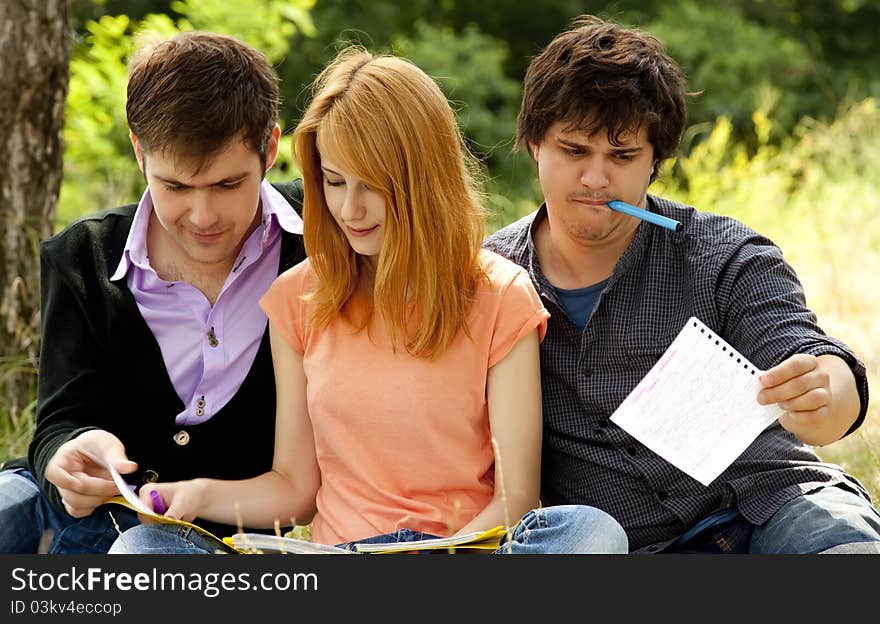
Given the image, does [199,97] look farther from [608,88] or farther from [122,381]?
[608,88]

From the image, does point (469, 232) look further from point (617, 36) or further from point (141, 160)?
point (141, 160)

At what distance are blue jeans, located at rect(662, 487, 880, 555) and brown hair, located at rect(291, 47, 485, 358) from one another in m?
0.72

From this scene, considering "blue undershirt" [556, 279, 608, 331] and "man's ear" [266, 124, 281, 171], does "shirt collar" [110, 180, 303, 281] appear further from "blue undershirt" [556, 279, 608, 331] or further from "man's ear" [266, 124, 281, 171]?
"blue undershirt" [556, 279, 608, 331]

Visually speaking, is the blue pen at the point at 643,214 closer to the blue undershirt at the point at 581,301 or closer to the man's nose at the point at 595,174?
the man's nose at the point at 595,174

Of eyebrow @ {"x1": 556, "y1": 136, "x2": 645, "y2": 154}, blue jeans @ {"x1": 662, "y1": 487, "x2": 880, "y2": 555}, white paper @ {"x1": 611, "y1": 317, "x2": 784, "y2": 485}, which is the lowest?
blue jeans @ {"x1": 662, "y1": 487, "x2": 880, "y2": 555}

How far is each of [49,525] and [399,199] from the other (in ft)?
3.56

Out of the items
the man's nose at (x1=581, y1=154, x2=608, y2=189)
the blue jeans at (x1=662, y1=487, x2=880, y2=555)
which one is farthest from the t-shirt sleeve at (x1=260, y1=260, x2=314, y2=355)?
the blue jeans at (x1=662, y1=487, x2=880, y2=555)

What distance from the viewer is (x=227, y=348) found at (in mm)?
2619

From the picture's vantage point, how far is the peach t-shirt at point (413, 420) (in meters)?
2.40

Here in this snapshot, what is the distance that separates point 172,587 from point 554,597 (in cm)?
69

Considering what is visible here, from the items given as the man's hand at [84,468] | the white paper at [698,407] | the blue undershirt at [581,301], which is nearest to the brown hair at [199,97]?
the man's hand at [84,468]

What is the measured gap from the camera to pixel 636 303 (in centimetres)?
258

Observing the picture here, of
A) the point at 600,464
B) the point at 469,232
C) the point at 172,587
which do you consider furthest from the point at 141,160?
the point at 600,464

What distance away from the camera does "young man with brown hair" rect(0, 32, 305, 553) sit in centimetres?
250
